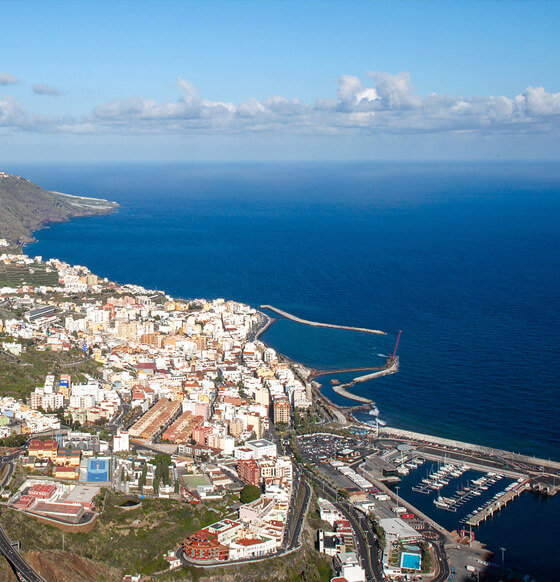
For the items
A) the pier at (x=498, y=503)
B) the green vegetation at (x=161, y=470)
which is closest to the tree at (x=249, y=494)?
the green vegetation at (x=161, y=470)

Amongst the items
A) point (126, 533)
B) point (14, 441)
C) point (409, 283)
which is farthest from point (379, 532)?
point (409, 283)

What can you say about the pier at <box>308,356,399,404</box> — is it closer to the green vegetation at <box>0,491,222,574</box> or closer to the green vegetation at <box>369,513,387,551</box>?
the green vegetation at <box>369,513,387,551</box>

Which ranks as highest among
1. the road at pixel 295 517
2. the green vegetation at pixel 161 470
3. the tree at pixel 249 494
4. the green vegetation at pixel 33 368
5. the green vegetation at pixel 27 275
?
the green vegetation at pixel 27 275

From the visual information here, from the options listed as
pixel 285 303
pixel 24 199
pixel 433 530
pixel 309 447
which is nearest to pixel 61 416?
pixel 309 447

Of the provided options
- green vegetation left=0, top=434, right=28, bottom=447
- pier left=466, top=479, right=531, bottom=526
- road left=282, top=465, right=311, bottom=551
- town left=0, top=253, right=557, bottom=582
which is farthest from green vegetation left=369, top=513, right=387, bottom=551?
green vegetation left=0, top=434, right=28, bottom=447

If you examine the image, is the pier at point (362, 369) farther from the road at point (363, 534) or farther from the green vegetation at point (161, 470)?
the green vegetation at point (161, 470)

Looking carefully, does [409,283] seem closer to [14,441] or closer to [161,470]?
[161,470]

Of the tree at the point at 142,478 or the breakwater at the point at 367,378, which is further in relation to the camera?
the breakwater at the point at 367,378

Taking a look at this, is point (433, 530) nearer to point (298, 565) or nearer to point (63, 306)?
point (298, 565)
